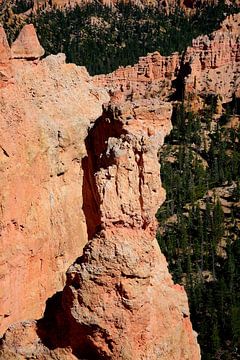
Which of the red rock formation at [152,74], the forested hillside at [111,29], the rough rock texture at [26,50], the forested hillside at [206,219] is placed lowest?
the forested hillside at [206,219]

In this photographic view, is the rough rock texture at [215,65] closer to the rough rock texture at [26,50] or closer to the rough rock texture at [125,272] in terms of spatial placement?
the rough rock texture at [26,50]

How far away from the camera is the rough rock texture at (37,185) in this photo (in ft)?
48.2

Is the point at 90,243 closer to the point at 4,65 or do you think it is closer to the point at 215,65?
the point at 4,65

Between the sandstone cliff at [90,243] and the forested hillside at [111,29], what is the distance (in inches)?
3525

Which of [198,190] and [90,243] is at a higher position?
[90,243]

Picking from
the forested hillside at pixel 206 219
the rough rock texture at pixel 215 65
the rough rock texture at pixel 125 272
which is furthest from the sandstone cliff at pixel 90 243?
the rough rock texture at pixel 215 65

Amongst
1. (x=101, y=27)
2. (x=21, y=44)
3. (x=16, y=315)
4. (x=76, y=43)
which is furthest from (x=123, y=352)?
(x=101, y=27)

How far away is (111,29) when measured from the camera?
457ft

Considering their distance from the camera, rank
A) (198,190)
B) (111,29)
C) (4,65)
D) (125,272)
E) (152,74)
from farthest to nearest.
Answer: (111,29), (152,74), (198,190), (4,65), (125,272)

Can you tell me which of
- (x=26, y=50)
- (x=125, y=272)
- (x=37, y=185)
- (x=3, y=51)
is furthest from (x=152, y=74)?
(x=125, y=272)

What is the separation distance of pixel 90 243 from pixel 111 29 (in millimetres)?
132951

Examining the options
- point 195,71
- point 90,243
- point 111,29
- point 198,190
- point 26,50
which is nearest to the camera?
point 90,243

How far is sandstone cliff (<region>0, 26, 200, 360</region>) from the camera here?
10227 millimetres

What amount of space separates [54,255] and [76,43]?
4375 inches
